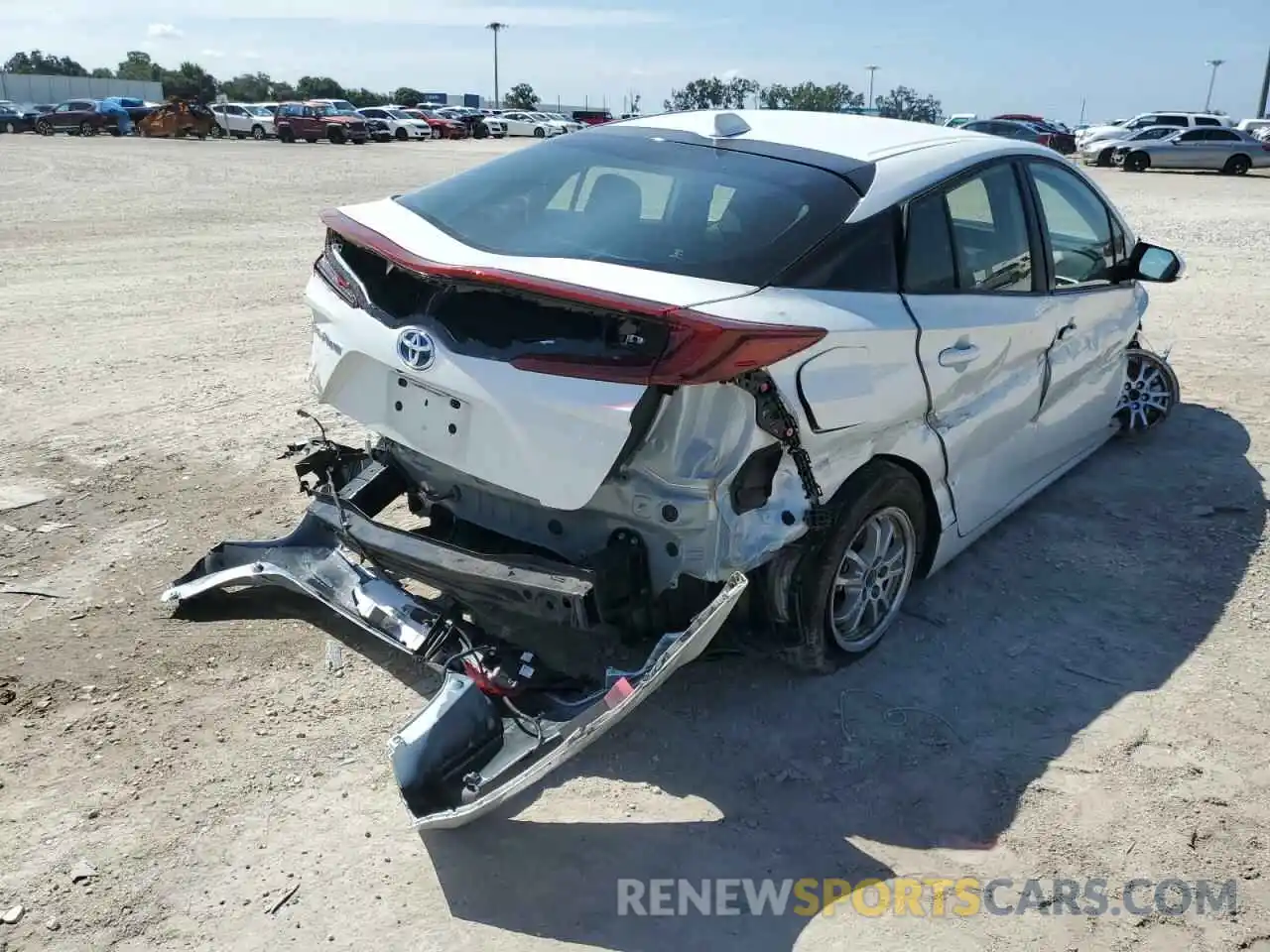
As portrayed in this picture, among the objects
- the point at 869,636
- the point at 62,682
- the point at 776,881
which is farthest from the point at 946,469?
the point at 62,682

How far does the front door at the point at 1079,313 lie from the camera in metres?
4.54

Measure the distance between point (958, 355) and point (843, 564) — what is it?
88cm

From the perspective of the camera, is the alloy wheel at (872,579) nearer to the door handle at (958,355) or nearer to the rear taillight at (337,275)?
the door handle at (958,355)

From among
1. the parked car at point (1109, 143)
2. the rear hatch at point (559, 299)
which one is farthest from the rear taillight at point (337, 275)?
the parked car at point (1109, 143)

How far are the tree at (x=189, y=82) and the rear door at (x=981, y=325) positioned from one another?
3669 inches

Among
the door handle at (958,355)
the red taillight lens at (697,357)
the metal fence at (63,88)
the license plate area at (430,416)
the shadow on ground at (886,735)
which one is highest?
the metal fence at (63,88)

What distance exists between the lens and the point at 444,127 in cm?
4962

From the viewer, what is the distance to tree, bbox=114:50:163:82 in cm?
9931

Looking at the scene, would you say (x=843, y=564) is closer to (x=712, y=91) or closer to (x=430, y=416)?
(x=430, y=416)

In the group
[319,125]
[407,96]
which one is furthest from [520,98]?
[319,125]

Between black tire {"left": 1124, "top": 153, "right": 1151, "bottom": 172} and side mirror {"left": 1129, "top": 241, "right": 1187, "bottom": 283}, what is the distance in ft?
97.3

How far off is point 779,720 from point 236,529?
270 cm

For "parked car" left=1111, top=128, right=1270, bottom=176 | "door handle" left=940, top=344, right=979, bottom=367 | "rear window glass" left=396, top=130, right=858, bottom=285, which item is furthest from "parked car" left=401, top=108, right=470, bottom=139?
"door handle" left=940, top=344, right=979, bottom=367

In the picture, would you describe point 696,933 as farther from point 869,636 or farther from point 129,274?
point 129,274
